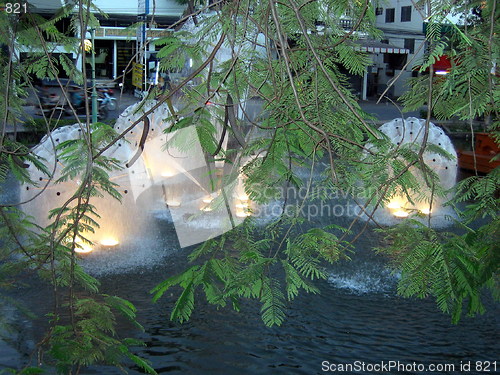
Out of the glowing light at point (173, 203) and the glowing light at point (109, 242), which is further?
the glowing light at point (173, 203)

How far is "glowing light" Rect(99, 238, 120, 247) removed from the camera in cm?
1146

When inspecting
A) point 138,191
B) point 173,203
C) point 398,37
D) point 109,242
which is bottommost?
point 173,203

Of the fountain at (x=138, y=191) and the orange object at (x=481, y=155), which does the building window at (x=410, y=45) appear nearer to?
the orange object at (x=481, y=155)

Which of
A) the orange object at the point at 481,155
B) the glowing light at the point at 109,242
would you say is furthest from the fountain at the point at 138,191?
the orange object at the point at 481,155

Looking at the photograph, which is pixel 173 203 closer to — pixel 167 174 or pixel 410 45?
pixel 167 174

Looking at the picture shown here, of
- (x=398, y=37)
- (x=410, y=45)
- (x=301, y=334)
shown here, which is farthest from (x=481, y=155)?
(x=410, y=45)

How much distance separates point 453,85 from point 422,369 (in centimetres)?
391

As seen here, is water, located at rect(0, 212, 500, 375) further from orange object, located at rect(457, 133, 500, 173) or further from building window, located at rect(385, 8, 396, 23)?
building window, located at rect(385, 8, 396, 23)

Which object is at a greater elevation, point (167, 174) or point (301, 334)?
point (301, 334)

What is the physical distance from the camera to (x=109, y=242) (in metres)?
11.6

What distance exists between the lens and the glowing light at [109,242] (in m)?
11.5

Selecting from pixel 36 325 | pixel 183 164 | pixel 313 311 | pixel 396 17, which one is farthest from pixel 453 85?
pixel 396 17

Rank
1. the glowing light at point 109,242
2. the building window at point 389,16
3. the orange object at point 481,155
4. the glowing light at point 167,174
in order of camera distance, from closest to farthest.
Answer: the glowing light at point 109,242 → the glowing light at point 167,174 → the orange object at point 481,155 → the building window at point 389,16

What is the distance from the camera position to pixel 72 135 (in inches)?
483
